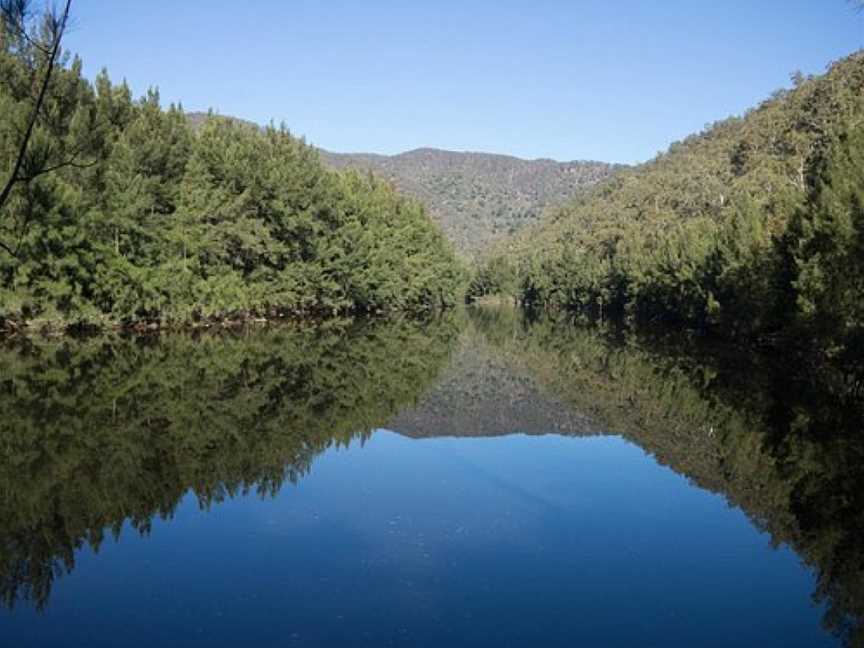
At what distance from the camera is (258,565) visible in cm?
1166

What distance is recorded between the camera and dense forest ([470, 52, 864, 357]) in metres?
31.0

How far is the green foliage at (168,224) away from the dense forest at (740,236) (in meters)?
27.0

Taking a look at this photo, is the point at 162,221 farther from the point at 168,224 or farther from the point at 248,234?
the point at 248,234

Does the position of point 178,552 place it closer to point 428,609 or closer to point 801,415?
point 428,609

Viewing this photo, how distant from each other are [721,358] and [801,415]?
2086cm

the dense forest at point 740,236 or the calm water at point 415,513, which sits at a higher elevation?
the dense forest at point 740,236

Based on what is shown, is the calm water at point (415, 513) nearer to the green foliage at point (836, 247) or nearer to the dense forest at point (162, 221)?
the green foliage at point (836, 247)

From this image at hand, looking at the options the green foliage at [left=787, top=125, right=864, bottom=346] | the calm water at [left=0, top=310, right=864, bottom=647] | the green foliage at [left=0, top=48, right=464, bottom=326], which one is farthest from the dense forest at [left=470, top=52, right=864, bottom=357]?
the green foliage at [left=0, top=48, right=464, bottom=326]

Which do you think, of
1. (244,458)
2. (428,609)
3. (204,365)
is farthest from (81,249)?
(428,609)

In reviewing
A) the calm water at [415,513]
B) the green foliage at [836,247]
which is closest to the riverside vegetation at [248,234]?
the green foliage at [836,247]

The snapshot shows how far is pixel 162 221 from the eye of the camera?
49.9 metres

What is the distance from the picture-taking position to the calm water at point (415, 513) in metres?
9.86

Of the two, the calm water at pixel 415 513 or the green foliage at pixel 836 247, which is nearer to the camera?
the calm water at pixel 415 513

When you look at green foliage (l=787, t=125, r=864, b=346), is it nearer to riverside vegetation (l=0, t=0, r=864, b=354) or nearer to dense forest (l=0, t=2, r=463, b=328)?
riverside vegetation (l=0, t=0, r=864, b=354)
